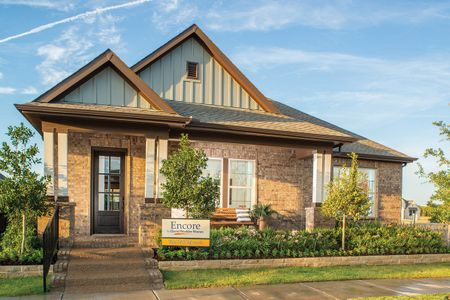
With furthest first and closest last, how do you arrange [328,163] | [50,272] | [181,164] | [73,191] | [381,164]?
[381,164] < [328,163] < [73,191] < [181,164] < [50,272]

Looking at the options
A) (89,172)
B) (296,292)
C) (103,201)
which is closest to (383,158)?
(296,292)

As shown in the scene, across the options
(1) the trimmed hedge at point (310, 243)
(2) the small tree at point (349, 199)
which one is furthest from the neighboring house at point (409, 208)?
(2) the small tree at point (349, 199)

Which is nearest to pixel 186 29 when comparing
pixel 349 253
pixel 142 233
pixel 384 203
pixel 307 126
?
pixel 307 126

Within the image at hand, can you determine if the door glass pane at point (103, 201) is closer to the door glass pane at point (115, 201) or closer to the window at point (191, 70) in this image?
the door glass pane at point (115, 201)

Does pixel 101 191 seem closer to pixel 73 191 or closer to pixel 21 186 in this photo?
pixel 73 191

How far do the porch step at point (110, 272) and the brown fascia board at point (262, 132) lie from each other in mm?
4121

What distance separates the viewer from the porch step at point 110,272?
26.6 feet

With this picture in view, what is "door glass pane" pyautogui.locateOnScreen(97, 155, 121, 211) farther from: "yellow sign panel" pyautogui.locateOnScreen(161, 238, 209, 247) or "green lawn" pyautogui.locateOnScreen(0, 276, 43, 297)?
"green lawn" pyautogui.locateOnScreen(0, 276, 43, 297)

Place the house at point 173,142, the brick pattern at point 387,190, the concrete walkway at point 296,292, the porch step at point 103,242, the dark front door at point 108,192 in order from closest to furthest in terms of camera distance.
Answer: the concrete walkway at point 296,292 → the porch step at point 103,242 → the house at point 173,142 → the dark front door at point 108,192 → the brick pattern at point 387,190

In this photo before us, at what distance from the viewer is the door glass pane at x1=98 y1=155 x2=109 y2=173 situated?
41.9 ft

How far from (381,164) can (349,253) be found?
260 inches

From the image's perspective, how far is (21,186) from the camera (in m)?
9.16

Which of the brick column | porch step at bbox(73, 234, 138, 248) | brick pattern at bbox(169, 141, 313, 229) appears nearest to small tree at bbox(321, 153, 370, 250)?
brick pattern at bbox(169, 141, 313, 229)

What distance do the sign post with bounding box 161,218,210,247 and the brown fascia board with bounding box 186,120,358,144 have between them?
3.21m
